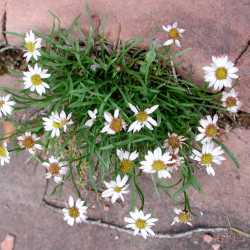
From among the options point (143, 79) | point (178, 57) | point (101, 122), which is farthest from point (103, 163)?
point (178, 57)

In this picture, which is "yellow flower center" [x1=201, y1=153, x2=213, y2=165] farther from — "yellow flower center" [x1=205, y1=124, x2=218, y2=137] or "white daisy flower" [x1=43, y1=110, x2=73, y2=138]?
"white daisy flower" [x1=43, y1=110, x2=73, y2=138]

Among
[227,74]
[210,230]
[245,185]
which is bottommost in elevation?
[210,230]

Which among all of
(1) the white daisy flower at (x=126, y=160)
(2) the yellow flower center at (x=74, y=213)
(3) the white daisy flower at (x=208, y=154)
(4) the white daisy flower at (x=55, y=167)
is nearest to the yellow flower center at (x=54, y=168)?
(4) the white daisy flower at (x=55, y=167)

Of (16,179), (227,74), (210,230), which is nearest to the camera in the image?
(227,74)

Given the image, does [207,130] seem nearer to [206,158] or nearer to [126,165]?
[206,158]

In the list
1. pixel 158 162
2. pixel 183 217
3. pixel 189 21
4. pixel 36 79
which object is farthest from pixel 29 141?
pixel 189 21

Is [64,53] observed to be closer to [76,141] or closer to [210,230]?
[76,141]
